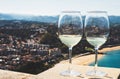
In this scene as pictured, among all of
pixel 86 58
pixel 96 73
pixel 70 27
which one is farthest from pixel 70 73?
pixel 86 58

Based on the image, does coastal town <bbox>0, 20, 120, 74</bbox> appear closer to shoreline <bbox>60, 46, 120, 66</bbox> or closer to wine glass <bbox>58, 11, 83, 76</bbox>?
shoreline <bbox>60, 46, 120, 66</bbox>

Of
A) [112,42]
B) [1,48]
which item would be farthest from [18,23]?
[112,42]

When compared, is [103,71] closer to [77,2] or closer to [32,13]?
[77,2]

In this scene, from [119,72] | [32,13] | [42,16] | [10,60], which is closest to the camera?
[119,72]

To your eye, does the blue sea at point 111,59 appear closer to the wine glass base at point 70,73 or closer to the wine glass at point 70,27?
the wine glass base at point 70,73

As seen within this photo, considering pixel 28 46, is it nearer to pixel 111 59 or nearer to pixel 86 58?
pixel 86 58

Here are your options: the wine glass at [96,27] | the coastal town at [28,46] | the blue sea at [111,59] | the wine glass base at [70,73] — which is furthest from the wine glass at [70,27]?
the blue sea at [111,59]

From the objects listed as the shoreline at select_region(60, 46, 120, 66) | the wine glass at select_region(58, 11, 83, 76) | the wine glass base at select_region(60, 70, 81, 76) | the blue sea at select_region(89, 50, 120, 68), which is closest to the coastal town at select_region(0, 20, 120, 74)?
the shoreline at select_region(60, 46, 120, 66)

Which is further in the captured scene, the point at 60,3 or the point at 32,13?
the point at 32,13
